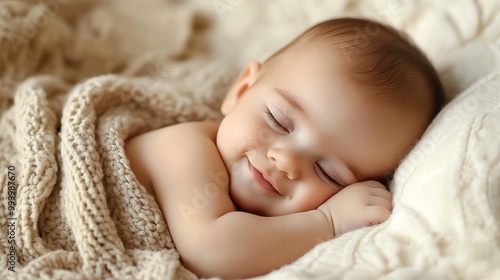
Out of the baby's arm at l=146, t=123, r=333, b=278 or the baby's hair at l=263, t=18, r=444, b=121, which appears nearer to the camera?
the baby's arm at l=146, t=123, r=333, b=278

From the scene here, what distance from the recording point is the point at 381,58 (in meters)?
1.22

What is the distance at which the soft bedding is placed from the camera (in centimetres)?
94

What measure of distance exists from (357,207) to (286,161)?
19 cm

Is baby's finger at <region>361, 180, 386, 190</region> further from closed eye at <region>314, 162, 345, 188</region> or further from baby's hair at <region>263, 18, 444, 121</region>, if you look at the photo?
baby's hair at <region>263, 18, 444, 121</region>

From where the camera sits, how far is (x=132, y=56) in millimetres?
1715

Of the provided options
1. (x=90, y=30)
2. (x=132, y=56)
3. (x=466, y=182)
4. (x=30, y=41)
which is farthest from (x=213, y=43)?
(x=466, y=182)

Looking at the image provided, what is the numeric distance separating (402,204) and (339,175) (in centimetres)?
19

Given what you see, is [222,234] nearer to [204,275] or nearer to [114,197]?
[204,275]

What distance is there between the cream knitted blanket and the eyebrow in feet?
0.99

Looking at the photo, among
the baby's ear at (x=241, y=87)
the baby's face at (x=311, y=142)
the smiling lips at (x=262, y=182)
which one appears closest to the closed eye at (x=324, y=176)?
the baby's face at (x=311, y=142)

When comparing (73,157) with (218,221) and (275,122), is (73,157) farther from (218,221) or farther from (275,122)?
(275,122)

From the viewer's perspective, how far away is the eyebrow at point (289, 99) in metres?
1.19

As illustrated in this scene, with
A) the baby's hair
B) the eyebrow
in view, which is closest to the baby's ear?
the baby's hair

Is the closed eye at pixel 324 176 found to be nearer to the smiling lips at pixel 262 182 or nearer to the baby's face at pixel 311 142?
the baby's face at pixel 311 142
